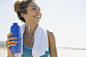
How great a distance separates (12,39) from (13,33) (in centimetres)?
10

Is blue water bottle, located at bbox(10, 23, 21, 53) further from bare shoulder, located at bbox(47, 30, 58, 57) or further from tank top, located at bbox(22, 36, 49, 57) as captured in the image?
bare shoulder, located at bbox(47, 30, 58, 57)

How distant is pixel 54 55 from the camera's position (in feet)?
6.86

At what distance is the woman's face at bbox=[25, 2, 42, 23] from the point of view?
214 cm

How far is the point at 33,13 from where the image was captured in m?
2.15

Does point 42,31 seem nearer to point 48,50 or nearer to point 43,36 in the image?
point 43,36

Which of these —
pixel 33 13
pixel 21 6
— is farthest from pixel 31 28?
pixel 21 6

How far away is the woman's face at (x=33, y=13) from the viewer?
214cm

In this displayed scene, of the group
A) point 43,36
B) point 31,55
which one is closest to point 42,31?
point 43,36

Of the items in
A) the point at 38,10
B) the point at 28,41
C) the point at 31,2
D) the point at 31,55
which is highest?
the point at 31,2

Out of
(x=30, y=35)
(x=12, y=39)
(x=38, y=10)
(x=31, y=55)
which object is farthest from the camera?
(x=30, y=35)

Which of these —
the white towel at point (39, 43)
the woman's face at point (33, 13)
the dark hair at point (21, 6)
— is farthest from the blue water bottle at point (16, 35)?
the dark hair at point (21, 6)

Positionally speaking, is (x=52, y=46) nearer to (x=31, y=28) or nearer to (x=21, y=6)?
(x=31, y=28)

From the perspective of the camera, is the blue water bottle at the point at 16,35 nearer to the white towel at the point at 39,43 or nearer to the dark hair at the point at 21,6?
the white towel at the point at 39,43

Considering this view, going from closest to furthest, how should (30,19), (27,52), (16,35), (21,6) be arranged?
(16,35) < (27,52) < (30,19) < (21,6)
